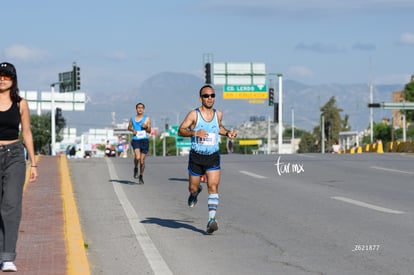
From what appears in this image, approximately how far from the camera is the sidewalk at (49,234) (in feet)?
29.0

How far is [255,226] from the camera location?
40.7ft

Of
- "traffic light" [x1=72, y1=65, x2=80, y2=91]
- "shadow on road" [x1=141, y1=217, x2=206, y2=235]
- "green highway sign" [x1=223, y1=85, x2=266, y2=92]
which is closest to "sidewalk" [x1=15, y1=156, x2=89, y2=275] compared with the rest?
"shadow on road" [x1=141, y1=217, x2=206, y2=235]

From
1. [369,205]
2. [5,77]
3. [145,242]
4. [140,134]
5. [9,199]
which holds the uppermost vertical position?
[5,77]

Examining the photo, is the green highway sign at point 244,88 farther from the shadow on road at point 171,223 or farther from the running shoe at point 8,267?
the running shoe at point 8,267

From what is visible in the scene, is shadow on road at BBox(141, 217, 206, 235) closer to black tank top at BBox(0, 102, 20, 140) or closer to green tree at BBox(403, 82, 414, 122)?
black tank top at BBox(0, 102, 20, 140)

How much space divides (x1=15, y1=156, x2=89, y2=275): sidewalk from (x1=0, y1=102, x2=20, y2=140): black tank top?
1.26 meters

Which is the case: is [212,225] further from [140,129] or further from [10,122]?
[140,129]

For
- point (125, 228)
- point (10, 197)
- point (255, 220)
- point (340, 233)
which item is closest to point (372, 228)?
point (340, 233)

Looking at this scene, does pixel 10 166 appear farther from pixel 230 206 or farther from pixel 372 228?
pixel 230 206

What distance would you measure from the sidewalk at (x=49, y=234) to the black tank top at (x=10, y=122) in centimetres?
126

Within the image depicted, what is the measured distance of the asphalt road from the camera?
926 cm

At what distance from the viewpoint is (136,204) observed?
51.4 ft

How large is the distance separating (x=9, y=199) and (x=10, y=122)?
0.71m

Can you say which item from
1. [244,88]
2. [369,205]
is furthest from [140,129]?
[244,88]
